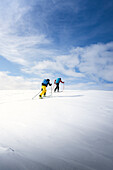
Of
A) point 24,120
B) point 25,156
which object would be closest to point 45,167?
point 25,156

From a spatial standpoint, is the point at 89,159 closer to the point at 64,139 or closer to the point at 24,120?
the point at 64,139

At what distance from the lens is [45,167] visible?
2.03 metres

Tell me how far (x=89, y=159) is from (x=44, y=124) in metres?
1.97

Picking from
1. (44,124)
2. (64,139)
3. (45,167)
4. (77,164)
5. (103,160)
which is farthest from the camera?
(44,124)

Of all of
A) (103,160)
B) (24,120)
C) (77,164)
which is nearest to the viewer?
(77,164)

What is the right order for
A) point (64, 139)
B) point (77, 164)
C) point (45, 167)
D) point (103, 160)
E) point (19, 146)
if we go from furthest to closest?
point (64, 139) → point (19, 146) → point (103, 160) → point (77, 164) → point (45, 167)

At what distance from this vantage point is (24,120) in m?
4.38

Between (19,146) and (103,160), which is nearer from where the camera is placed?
(103,160)

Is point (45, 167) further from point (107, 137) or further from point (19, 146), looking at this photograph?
point (107, 137)

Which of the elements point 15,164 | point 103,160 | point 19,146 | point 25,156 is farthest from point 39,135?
point 103,160

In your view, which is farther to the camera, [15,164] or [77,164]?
[77,164]

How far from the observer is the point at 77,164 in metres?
2.16

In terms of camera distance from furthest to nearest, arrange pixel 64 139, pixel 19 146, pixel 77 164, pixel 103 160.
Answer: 1. pixel 64 139
2. pixel 19 146
3. pixel 103 160
4. pixel 77 164

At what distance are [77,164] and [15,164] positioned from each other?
107 centimetres
